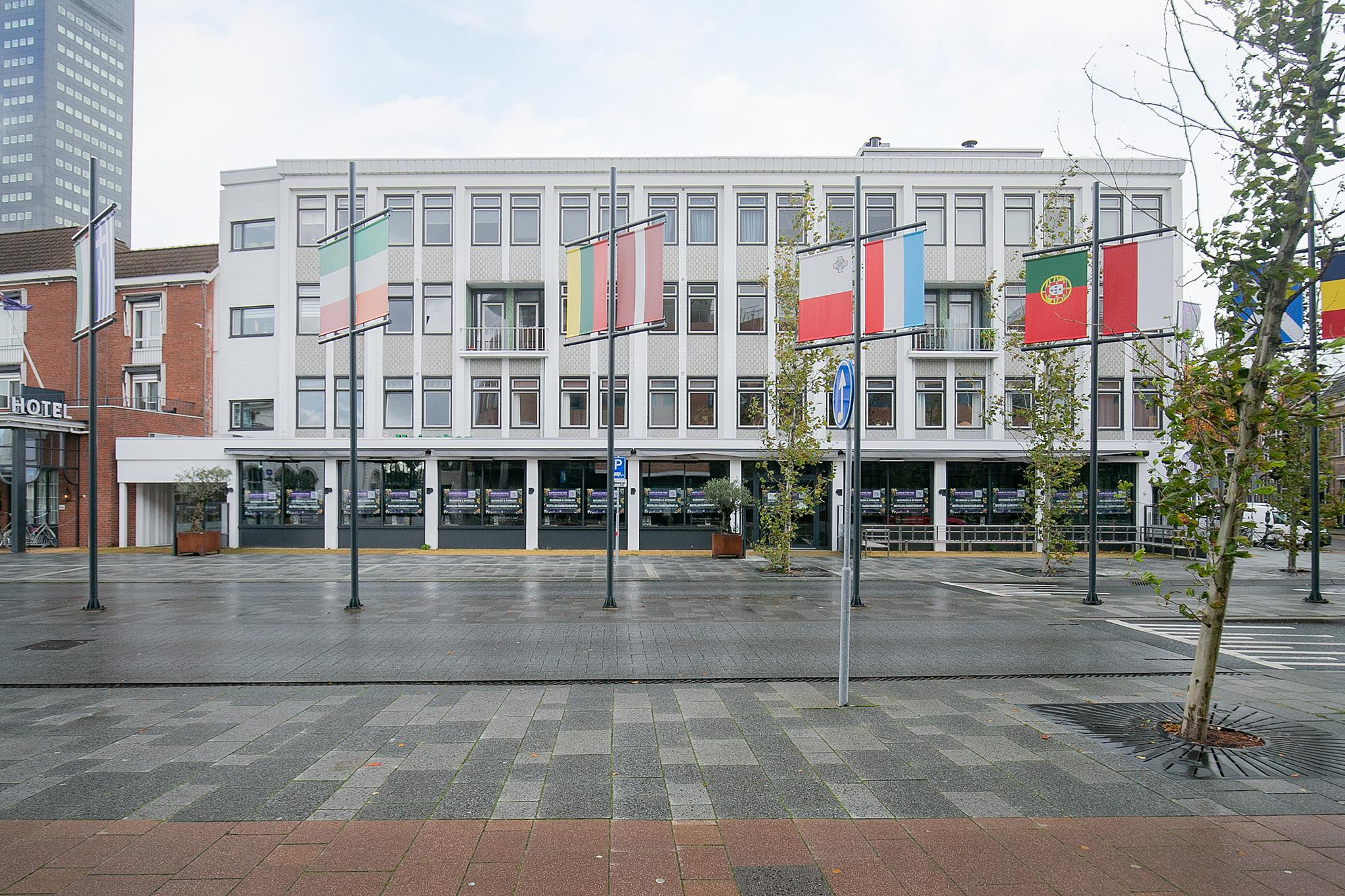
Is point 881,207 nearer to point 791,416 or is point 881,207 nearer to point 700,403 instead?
point 700,403

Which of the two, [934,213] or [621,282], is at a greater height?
[934,213]

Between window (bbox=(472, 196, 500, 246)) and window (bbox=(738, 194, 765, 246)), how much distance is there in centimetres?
933

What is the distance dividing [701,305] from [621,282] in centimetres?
1510

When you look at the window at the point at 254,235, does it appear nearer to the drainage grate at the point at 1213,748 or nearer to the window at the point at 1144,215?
the drainage grate at the point at 1213,748

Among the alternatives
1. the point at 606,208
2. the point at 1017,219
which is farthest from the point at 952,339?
the point at 606,208

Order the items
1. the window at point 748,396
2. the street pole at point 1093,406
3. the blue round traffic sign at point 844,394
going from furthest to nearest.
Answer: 1. the window at point 748,396
2. the street pole at point 1093,406
3. the blue round traffic sign at point 844,394

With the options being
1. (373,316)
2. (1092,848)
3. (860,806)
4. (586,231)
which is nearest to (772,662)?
(860,806)

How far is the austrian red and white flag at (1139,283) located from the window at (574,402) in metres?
18.7

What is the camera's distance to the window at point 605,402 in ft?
96.1

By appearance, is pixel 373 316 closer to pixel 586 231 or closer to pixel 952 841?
pixel 952 841

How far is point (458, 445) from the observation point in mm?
28109

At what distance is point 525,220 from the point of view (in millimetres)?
29875

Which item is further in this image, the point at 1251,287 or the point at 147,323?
the point at 147,323

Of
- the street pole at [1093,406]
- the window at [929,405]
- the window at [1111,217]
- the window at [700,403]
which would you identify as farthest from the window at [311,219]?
the window at [1111,217]
